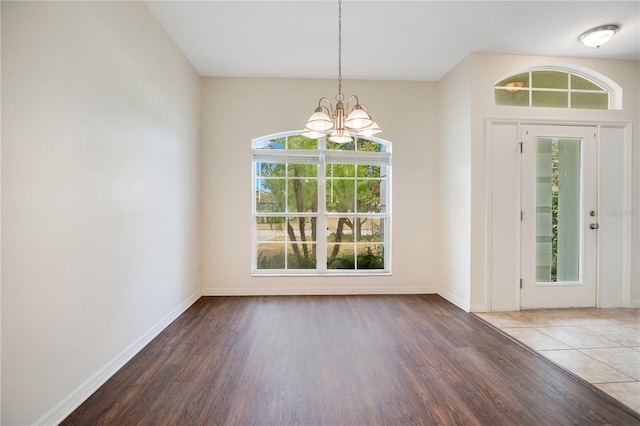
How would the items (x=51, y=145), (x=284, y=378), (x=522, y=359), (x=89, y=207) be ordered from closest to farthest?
(x=51, y=145) < (x=89, y=207) < (x=284, y=378) < (x=522, y=359)

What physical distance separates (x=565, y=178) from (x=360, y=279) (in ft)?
9.43

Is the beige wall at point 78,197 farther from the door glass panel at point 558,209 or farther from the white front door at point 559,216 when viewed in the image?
the door glass panel at point 558,209

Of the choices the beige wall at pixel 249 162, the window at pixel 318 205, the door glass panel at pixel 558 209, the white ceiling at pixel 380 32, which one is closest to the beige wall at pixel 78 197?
the white ceiling at pixel 380 32

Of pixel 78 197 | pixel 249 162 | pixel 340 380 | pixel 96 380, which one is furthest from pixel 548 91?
pixel 96 380

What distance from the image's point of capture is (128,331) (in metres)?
2.25

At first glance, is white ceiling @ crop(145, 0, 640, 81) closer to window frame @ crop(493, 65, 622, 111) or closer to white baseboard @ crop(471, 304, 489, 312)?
window frame @ crop(493, 65, 622, 111)

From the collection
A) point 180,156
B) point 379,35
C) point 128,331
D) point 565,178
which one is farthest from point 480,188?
point 128,331

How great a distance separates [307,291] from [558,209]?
11.1 ft

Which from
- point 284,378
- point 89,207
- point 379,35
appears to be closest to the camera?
point 89,207

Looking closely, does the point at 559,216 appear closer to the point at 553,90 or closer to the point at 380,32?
the point at 553,90

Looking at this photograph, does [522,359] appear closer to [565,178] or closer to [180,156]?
[565,178]

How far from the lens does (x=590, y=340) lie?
2557mm

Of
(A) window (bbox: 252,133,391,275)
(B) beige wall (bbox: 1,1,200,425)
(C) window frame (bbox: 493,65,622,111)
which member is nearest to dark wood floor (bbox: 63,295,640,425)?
(B) beige wall (bbox: 1,1,200,425)

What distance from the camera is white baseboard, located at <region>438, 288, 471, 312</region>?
3335 mm
